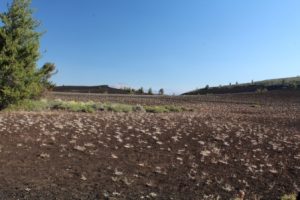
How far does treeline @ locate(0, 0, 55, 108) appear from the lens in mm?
19344

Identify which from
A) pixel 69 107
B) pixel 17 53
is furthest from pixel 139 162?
pixel 69 107

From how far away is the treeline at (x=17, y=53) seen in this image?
19344mm

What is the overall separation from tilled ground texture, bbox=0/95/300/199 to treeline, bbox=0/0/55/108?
4617 mm

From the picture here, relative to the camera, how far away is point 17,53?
19.8 m

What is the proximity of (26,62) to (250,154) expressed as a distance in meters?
12.2

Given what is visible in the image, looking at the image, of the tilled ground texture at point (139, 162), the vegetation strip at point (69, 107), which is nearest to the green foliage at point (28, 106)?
the vegetation strip at point (69, 107)

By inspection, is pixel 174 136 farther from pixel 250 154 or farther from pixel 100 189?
pixel 100 189

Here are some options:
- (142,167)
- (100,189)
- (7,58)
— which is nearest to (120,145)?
(142,167)

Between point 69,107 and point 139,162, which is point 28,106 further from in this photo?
point 139,162

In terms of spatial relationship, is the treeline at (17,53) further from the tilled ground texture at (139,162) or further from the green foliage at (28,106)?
the tilled ground texture at (139,162)

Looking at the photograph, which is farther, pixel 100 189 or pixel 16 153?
pixel 16 153

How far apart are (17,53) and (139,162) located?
38.8 feet

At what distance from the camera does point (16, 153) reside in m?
10.1

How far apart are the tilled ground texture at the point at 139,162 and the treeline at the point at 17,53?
4.62 metres
